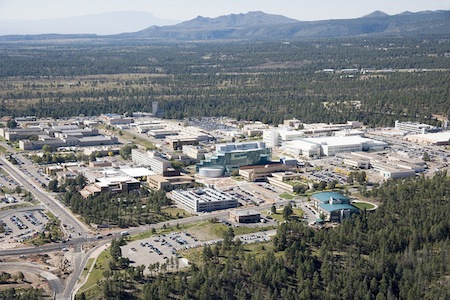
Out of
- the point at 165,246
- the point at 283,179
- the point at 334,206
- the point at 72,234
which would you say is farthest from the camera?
the point at 283,179

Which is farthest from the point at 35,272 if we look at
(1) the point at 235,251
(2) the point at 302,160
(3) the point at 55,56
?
(3) the point at 55,56

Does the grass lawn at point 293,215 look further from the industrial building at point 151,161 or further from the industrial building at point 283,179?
the industrial building at point 151,161

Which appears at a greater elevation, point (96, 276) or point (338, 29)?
point (338, 29)

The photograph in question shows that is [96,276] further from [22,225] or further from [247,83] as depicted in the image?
[247,83]

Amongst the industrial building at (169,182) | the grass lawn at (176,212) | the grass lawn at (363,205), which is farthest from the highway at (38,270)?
the grass lawn at (363,205)

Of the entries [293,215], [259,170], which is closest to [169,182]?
[259,170]

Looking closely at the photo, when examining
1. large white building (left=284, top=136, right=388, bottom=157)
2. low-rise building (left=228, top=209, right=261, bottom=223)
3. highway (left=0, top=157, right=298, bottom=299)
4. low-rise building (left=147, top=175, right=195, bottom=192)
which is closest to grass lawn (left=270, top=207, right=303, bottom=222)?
low-rise building (left=228, top=209, right=261, bottom=223)
